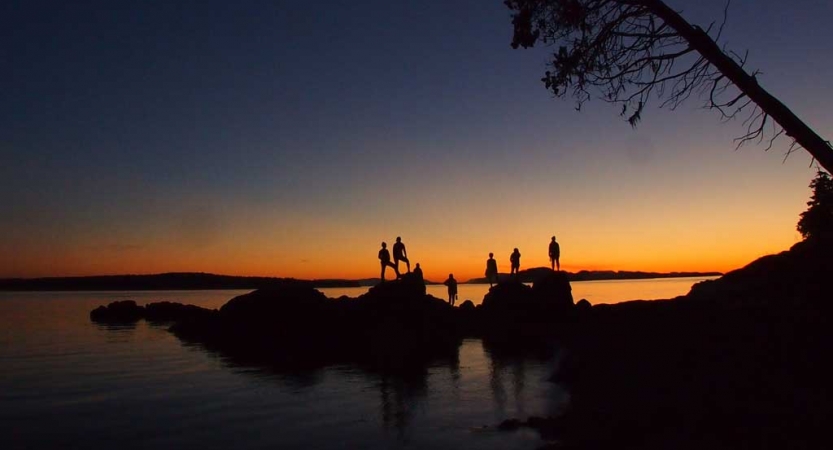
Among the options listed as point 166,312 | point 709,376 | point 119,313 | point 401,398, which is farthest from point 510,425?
point 119,313

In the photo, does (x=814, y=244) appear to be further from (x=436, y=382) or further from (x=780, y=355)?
(x=436, y=382)

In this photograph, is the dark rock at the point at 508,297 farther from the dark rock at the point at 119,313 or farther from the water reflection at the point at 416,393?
the dark rock at the point at 119,313

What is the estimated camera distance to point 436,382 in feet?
71.8

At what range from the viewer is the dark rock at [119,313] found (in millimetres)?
62906

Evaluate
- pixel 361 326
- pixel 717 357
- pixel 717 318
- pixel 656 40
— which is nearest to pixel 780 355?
pixel 717 357

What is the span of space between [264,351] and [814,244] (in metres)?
30.9

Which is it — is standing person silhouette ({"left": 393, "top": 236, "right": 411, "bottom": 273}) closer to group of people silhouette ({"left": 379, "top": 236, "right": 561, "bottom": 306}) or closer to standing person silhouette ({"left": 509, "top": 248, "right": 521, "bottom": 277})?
group of people silhouette ({"left": 379, "top": 236, "right": 561, "bottom": 306})

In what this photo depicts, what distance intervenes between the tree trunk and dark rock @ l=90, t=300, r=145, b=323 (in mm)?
64234

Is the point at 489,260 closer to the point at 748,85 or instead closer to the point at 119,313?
the point at 748,85

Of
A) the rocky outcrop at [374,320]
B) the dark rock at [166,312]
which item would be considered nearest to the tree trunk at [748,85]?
the rocky outcrop at [374,320]

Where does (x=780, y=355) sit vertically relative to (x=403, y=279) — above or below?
below

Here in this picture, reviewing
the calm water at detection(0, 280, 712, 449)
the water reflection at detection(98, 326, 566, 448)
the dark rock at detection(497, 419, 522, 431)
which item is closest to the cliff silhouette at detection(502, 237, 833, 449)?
the dark rock at detection(497, 419, 522, 431)

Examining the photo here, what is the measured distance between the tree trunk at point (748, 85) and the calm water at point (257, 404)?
7.85 metres

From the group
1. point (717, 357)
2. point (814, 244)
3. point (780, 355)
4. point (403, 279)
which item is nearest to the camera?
point (780, 355)
